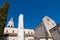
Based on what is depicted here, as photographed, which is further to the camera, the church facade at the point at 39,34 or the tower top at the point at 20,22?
the tower top at the point at 20,22

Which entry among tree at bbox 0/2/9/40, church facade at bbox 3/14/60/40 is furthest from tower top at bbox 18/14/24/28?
tree at bbox 0/2/9/40

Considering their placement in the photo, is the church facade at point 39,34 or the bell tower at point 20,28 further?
the church facade at point 39,34

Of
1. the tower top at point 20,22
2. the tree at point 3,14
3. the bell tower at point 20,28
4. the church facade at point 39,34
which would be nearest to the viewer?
the tree at point 3,14

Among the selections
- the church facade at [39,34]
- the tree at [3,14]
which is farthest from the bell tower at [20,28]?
the tree at [3,14]

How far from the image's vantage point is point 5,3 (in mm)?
22375

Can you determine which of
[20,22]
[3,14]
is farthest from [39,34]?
[3,14]

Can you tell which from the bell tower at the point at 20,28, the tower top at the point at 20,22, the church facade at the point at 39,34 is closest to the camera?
the bell tower at the point at 20,28

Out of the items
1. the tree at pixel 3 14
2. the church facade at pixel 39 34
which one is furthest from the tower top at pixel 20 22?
the tree at pixel 3 14

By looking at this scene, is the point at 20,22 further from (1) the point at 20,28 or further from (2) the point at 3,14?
(2) the point at 3,14

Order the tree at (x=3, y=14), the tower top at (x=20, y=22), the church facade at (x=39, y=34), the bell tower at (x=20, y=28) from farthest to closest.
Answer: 1. the tower top at (x=20, y=22)
2. the church facade at (x=39, y=34)
3. the bell tower at (x=20, y=28)
4. the tree at (x=3, y=14)

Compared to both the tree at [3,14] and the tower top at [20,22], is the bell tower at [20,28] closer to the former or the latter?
the tower top at [20,22]

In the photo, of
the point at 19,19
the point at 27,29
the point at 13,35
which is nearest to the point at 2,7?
the point at 19,19

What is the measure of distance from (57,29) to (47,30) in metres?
5.68

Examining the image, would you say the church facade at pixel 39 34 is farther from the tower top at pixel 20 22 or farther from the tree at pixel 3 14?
the tree at pixel 3 14
